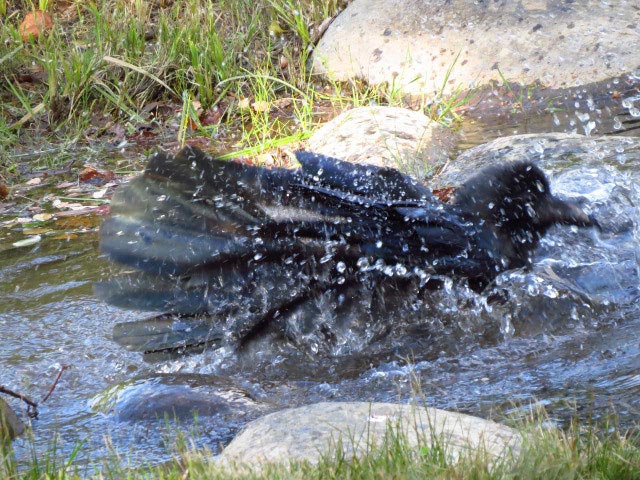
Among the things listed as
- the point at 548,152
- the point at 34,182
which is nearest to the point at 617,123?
the point at 548,152

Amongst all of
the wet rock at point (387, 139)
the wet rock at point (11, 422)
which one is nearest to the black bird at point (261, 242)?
the wet rock at point (11, 422)

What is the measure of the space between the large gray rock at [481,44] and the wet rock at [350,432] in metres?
4.98

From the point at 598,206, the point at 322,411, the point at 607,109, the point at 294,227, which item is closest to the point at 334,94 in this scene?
the point at 607,109

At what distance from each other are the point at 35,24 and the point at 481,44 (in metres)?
4.27

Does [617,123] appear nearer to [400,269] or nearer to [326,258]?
[400,269]

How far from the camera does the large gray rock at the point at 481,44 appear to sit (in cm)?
776

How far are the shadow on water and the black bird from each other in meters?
0.14

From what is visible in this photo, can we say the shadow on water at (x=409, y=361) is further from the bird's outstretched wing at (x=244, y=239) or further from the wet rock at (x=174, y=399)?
the bird's outstretched wing at (x=244, y=239)

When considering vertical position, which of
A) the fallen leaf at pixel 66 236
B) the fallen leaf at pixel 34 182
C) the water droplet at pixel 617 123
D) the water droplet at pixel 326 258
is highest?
the water droplet at pixel 326 258

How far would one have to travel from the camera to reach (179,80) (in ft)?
27.4

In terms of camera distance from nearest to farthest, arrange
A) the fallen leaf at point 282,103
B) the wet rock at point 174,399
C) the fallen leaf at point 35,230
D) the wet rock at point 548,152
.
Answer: the wet rock at point 174,399 → the wet rock at point 548,152 → the fallen leaf at point 35,230 → the fallen leaf at point 282,103

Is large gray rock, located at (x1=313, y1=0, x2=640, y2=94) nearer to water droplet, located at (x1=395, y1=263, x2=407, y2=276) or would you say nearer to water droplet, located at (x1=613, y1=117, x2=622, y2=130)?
water droplet, located at (x1=613, y1=117, x2=622, y2=130)

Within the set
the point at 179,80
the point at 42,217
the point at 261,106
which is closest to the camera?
the point at 42,217

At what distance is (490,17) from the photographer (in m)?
8.20
